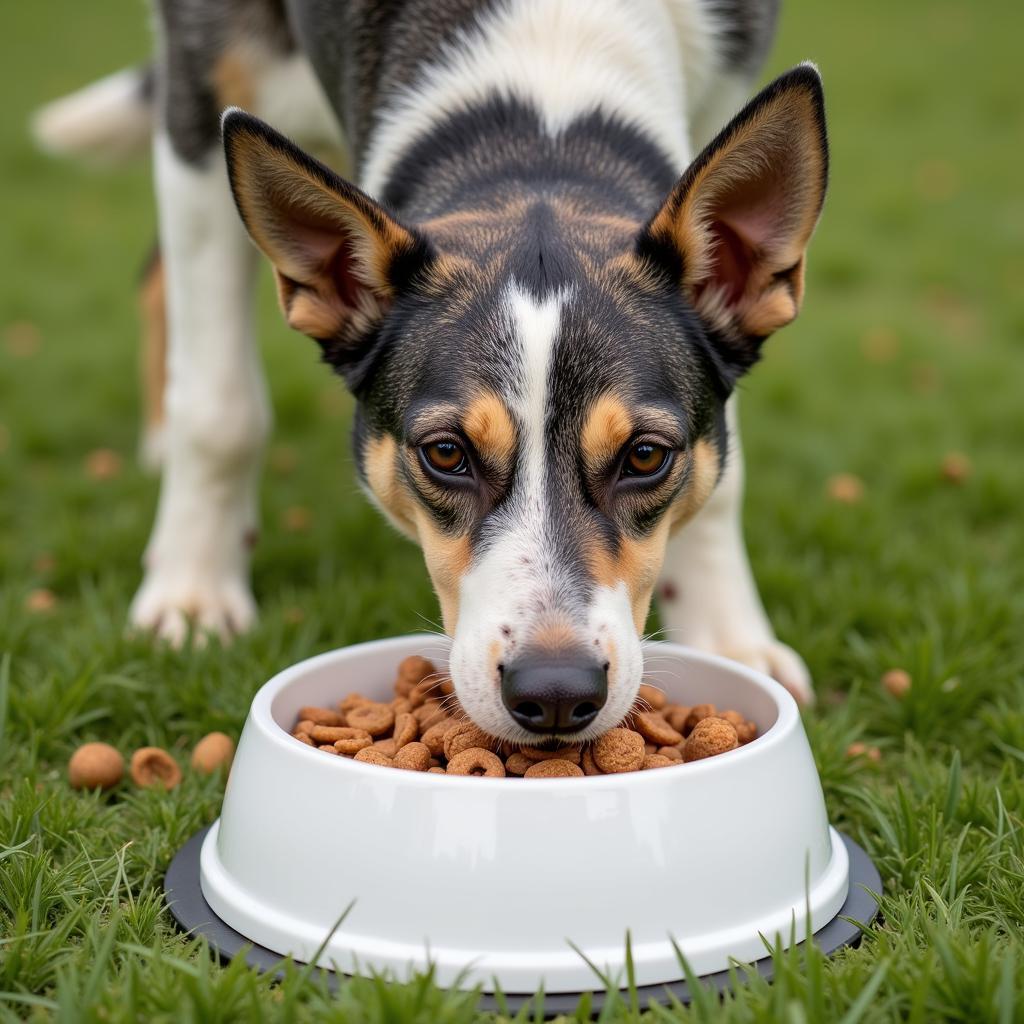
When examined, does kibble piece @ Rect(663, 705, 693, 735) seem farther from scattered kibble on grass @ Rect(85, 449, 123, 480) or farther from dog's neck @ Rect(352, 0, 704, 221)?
scattered kibble on grass @ Rect(85, 449, 123, 480)

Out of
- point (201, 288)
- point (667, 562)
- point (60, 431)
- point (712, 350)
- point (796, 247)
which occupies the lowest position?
point (60, 431)

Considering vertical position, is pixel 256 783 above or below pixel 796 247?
below

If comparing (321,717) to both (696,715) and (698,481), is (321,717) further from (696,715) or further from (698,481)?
(698,481)

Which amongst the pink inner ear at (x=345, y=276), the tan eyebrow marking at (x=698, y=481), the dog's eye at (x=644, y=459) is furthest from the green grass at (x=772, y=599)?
the pink inner ear at (x=345, y=276)

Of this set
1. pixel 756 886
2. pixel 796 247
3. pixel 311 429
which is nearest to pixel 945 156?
pixel 311 429

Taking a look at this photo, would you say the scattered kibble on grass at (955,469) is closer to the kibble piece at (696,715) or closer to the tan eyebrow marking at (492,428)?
the kibble piece at (696,715)

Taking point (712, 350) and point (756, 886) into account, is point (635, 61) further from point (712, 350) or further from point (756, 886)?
point (756, 886)

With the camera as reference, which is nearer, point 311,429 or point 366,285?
point 366,285

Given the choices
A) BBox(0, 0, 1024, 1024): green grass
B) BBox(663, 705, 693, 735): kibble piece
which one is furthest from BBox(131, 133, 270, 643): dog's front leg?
BBox(663, 705, 693, 735): kibble piece
